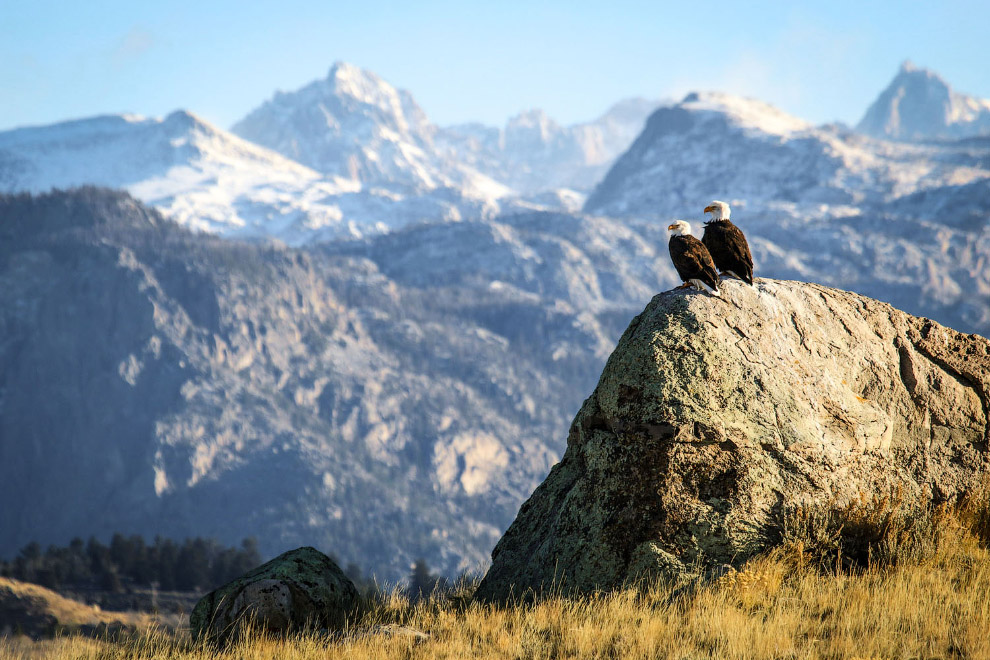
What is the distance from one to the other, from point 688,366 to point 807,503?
7.42 feet

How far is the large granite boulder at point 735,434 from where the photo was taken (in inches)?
408

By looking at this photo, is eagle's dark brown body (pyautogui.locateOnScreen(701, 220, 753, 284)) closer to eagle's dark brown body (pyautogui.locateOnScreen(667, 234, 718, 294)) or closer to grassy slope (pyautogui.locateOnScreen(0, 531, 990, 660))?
eagle's dark brown body (pyautogui.locateOnScreen(667, 234, 718, 294))

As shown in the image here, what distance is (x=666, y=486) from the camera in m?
10.3

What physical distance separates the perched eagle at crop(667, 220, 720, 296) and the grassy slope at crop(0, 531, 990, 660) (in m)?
3.67

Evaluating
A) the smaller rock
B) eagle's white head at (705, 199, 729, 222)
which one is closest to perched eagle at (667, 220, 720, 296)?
eagle's white head at (705, 199, 729, 222)

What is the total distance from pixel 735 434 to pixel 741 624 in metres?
2.42

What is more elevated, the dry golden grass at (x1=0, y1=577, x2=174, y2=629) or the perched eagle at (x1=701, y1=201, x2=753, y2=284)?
the perched eagle at (x1=701, y1=201, x2=753, y2=284)

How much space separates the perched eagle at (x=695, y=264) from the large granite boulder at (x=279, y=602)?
653cm

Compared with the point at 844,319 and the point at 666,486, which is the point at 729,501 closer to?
the point at 666,486

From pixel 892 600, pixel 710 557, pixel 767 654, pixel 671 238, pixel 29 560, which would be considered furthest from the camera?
pixel 29 560

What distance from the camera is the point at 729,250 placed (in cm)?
1206

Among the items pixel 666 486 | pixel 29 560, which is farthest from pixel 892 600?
pixel 29 560

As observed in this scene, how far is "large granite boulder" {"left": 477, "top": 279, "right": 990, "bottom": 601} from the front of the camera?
34.0ft

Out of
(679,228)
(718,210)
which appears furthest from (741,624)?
(718,210)
